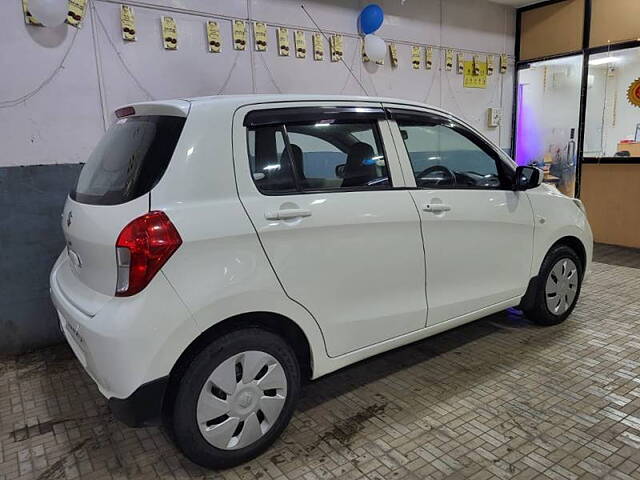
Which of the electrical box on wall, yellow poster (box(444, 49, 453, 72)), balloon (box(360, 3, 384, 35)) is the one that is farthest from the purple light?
balloon (box(360, 3, 384, 35))

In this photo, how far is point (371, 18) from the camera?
4.50 metres

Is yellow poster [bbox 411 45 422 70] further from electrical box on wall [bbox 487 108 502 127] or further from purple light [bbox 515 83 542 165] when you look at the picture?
purple light [bbox 515 83 542 165]

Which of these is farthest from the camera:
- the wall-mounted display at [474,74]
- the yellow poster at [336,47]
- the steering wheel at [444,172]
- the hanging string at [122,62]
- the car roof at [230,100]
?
the wall-mounted display at [474,74]

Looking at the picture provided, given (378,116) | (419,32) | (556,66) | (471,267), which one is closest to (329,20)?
(419,32)

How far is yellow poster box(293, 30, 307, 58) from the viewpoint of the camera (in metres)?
4.23

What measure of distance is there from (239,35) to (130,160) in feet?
8.06

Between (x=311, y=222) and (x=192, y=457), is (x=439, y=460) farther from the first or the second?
(x=311, y=222)

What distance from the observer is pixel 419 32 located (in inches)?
202

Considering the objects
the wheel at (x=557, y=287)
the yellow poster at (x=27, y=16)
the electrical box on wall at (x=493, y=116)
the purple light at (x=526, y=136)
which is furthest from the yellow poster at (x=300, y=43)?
the purple light at (x=526, y=136)

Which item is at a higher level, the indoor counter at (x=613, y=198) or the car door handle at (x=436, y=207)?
the car door handle at (x=436, y=207)

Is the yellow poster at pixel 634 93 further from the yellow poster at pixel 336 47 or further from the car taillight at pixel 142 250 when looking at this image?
the car taillight at pixel 142 250

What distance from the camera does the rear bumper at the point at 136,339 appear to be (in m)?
1.64

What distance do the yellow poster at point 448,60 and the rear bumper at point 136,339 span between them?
475 cm

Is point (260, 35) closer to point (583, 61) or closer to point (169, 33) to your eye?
point (169, 33)
